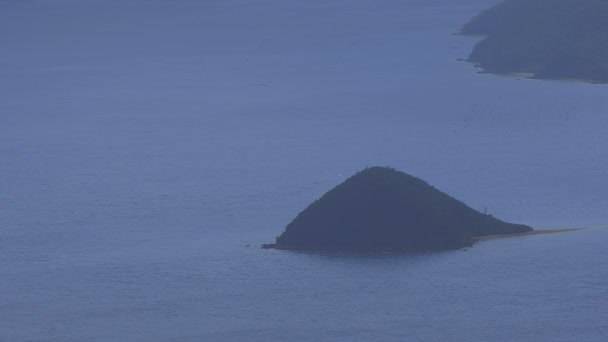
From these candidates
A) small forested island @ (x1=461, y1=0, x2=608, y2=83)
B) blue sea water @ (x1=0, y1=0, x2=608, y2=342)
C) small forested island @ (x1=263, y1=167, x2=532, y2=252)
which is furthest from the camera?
small forested island @ (x1=461, y1=0, x2=608, y2=83)

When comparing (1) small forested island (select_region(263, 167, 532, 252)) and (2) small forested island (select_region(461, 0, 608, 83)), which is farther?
(2) small forested island (select_region(461, 0, 608, 83))

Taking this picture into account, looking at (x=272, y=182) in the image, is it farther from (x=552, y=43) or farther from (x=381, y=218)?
(x=552, y=43)

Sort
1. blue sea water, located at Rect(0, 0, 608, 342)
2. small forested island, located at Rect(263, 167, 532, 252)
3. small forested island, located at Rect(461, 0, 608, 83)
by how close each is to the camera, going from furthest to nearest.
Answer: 1. small forested island, located at Rect(461, 0, 608, 83)
2. small forested island, located at Rect(263, 167, 532, 252)
3. blue sea water, located at Rect(0, 0, 608, 342)

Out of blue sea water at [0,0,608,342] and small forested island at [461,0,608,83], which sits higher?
small forested island at [461,0,608,83]

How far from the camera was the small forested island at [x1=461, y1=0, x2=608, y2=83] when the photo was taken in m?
56.0

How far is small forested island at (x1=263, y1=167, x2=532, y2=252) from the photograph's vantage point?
1178 inches

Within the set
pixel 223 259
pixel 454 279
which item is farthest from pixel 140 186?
pixel 454 279

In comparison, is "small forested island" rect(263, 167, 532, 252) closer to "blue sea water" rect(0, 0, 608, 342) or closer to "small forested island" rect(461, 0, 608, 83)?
"blue sea water" rect(0, 0, 608, 342)

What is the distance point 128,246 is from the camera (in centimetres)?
3200

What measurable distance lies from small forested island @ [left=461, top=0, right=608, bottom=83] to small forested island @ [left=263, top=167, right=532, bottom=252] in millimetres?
25888

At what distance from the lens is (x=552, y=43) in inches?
2287

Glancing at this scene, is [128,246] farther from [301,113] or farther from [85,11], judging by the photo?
[85,11]

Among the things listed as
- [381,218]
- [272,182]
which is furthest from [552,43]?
[381,218]

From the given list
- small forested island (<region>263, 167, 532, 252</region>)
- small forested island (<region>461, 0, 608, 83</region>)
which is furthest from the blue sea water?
small forested island (<region>461, 0, 608, 83</region>)
